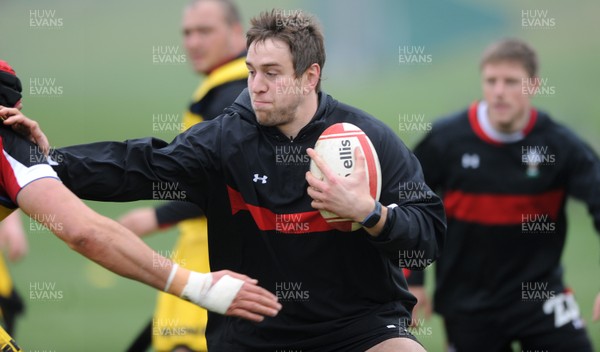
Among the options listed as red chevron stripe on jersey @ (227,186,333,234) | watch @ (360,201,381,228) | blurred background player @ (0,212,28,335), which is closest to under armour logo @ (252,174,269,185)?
red chevron stripe on jersey @ (227,186,333,234)

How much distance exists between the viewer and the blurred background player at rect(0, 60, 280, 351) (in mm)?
4609

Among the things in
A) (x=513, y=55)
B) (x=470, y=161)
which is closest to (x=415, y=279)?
(x=470, y=161)

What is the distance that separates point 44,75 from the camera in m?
25.0

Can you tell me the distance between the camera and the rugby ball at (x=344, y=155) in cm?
509

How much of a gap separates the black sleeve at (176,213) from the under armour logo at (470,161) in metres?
2.03

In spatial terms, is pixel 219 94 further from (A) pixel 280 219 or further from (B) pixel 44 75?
(B) pixel 44 75

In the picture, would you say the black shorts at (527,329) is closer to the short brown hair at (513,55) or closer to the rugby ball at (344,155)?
the short brown hair at (513,55)

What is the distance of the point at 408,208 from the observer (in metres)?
5.24

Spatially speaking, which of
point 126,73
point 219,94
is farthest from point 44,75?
point 219,94

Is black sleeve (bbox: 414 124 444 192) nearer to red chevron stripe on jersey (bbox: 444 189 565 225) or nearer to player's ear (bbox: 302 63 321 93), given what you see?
red chevron stripe on jersey (bbox: 444 189 565 225)

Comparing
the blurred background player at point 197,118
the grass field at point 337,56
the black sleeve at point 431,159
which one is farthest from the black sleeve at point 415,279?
the grass field at point 337,56

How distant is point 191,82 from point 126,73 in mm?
1663

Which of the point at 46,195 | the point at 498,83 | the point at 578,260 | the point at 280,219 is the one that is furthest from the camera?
the point at 578,260

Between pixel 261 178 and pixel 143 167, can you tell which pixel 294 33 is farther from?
pixel 143 167
